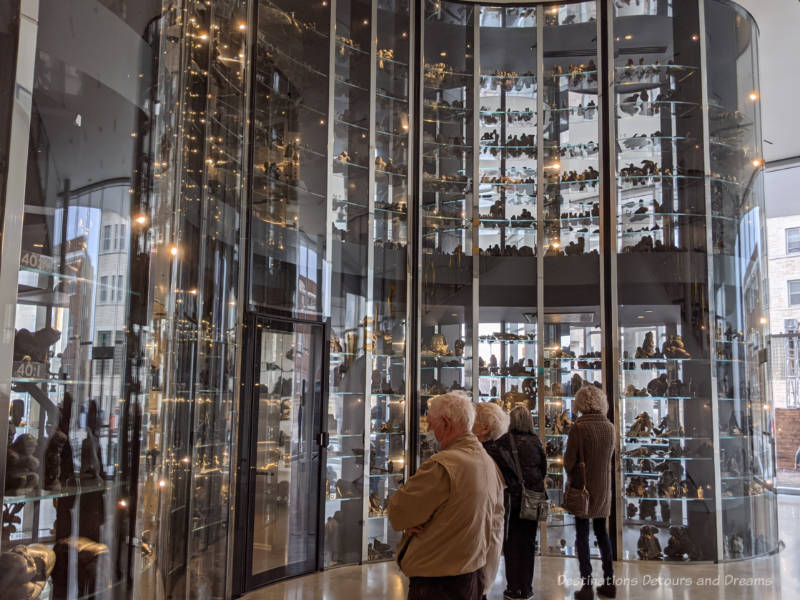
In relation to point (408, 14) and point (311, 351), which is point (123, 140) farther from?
point (408, 14)

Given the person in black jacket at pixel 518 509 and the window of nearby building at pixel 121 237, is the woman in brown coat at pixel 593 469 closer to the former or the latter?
the person in black jacket at pixel 518 509

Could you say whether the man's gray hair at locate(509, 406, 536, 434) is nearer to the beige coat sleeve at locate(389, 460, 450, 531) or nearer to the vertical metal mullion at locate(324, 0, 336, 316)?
the vertical metal mullion at locate(324, 0, 336, 316)

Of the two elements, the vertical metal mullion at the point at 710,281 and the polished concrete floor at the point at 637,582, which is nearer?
the polished concrete floor at the point at 637,582

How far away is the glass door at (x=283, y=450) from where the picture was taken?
5484mm

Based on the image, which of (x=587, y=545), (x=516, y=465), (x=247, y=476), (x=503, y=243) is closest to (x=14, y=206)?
(x=516, y=465)

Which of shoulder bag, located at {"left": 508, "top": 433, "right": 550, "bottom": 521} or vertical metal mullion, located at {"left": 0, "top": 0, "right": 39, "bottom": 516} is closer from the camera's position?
vertical metal mullion, located at {"left": 0, "top": 0, "right": 39, "bottom": 516}

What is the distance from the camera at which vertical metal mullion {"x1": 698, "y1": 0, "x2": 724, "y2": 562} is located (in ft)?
22.2

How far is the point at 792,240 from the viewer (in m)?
11.7

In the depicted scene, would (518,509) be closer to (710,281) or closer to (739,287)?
(710,281)

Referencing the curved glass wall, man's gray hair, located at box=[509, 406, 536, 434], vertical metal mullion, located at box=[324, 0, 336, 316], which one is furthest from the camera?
vertical metal mullion, located at box=[324, 0, 336, 316]

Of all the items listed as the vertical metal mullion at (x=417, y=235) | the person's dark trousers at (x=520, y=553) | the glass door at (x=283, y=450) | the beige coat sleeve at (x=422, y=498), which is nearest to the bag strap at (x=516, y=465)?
the person's dark trousers at (x=520, y=553)

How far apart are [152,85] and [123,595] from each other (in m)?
1.50

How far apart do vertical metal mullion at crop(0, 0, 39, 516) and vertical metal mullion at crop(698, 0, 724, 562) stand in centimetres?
666

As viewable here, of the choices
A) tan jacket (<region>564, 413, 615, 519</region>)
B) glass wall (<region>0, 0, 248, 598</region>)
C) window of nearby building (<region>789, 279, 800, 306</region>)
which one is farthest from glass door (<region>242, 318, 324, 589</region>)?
window of nearby building (<region>789, 279, 800, 306</region>)
